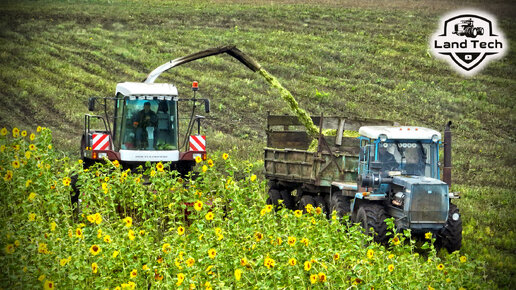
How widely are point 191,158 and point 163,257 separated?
6.83 m

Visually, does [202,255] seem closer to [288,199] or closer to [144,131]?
[144,131]

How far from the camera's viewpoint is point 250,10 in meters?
46.0

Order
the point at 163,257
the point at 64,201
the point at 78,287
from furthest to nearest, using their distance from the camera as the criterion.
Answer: the point at 64,201
the point at 163,257
the point at 78,287

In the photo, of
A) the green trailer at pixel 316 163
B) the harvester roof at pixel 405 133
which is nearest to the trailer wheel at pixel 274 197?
the green trailer at pixel 316 163

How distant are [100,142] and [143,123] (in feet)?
3.13

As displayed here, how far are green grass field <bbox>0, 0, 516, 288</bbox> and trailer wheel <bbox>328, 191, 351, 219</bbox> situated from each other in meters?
3.52

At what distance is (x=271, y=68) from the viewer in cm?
3503

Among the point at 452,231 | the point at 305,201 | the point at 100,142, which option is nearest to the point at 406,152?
the point at 452,231

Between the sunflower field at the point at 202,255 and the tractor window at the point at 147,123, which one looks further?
the tractor window at the point at 147,123

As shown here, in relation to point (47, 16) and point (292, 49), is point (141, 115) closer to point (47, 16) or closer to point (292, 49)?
point (292, 49)

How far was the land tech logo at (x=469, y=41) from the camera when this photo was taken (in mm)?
25281

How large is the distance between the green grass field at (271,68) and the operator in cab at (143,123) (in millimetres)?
6522

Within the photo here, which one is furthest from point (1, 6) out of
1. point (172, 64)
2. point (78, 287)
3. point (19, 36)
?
point (78, 287)

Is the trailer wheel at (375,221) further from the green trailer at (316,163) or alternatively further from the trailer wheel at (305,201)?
the trailer wheel at (305,201)
